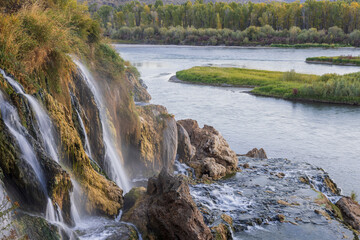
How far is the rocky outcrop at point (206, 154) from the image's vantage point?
20469 mm

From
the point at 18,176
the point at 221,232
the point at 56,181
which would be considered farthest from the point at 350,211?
the point at 18,176

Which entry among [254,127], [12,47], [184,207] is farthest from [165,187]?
[254,127]

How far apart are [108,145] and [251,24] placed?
168 m

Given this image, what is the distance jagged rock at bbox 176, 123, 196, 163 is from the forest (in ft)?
357

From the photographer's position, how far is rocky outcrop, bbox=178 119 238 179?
2047cm

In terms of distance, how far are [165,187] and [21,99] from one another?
5.01 metres

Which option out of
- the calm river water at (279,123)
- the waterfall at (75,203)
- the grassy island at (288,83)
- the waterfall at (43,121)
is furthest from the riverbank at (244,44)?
the waterfall at (43,121)

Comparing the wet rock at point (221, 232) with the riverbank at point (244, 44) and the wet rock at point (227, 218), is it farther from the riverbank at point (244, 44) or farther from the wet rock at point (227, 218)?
the riverbank at point (244, 44)

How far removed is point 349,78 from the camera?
2020 inches

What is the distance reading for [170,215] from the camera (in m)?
12.2

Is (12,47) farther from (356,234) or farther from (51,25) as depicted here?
(356,234)

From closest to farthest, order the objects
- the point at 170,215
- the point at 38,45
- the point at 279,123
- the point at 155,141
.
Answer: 1. the point at 170,215
2. the point at 38,45
3. the point at 155,141
4. the point at 279,123

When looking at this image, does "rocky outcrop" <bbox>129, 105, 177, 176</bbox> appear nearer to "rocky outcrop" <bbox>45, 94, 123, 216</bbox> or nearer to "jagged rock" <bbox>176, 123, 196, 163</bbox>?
"jagged rock" <bbox>176, 123, 196, 163</bbox>

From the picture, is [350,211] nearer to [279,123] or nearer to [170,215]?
[170,215]
